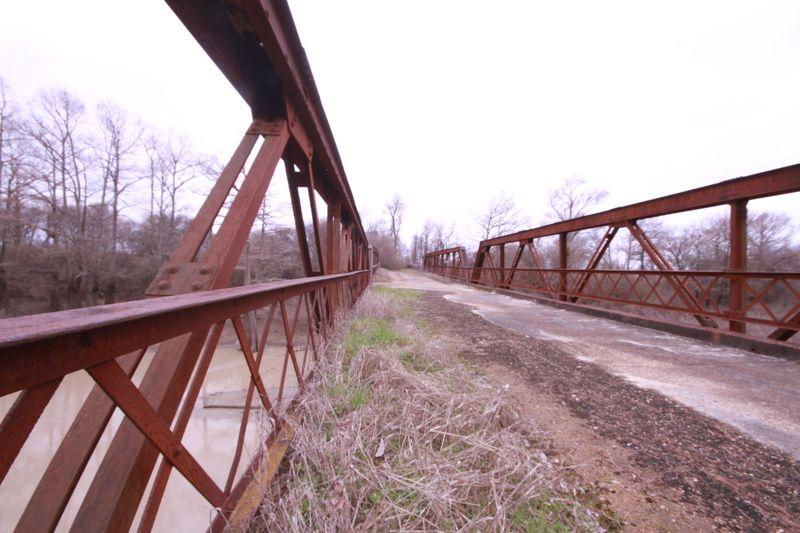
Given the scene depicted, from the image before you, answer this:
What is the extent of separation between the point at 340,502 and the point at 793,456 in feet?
9.18

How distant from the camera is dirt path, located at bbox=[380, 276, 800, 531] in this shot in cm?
155

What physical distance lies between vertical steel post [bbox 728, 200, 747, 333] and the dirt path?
3.41 metres

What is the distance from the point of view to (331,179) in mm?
4312

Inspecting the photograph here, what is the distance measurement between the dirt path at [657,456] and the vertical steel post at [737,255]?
3413 millimetres

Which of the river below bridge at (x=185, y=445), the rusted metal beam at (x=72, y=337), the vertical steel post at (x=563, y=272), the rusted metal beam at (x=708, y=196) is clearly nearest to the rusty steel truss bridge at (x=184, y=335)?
the rusted metal beam at (x=72, y=337)

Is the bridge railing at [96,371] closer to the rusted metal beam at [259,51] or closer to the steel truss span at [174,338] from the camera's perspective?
the steel truss span at [174,338]

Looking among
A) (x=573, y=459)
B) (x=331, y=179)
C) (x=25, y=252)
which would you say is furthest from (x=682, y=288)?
(x=25, y=252)

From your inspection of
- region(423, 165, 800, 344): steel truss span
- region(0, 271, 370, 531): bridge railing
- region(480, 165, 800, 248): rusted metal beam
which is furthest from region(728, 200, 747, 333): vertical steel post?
region(0, 271, 370, 531): bridge railing

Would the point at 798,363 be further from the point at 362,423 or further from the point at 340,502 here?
the point at 340,502

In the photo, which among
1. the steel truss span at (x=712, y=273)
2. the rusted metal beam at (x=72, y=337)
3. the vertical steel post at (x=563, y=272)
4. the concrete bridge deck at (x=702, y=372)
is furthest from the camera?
the vertical steel post at (x=563, y=272)

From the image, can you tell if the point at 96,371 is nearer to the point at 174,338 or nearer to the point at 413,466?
the point at 174,338

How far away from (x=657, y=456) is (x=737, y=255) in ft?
16.5

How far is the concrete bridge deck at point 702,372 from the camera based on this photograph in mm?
2383

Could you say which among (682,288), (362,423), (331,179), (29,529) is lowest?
(362,423)
